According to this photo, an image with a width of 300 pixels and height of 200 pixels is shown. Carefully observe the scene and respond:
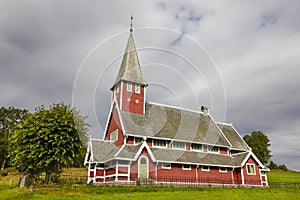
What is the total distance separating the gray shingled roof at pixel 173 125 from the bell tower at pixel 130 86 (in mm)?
1335

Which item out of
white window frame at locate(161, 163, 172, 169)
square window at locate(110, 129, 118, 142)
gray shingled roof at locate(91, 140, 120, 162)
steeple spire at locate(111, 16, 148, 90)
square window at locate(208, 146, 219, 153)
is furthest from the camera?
square window at locate(208, 146, 219, 153)

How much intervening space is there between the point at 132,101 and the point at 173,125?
21.4ft

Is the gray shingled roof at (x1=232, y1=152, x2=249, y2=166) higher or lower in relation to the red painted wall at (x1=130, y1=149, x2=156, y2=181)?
higher

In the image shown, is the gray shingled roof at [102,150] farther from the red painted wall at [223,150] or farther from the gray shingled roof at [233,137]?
the gray shingled roof at [233,137]

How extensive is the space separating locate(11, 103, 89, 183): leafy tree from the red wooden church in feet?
13.6

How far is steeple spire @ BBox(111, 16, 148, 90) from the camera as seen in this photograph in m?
36.0

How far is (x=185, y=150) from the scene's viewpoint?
111 ft

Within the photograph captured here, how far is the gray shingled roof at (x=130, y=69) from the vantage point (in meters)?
36.1

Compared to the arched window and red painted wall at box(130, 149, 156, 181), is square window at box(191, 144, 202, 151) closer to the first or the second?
red painted wall at box(130, 149, 156, 181)

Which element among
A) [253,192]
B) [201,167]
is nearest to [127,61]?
[201,167]

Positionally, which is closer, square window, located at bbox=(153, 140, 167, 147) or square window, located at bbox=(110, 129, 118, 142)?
square window, located at bbox=(153, 140, 167, 147)

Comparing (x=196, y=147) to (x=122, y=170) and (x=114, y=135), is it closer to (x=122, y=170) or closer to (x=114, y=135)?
(x=114, y=135)

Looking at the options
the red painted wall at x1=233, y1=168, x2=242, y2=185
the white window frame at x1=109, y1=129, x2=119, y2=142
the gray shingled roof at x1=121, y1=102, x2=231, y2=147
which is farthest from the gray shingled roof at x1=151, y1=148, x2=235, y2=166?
the white window frame at x1=109, y1=129, x2=119, y2=142

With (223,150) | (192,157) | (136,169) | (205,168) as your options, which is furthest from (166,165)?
(223,150)
